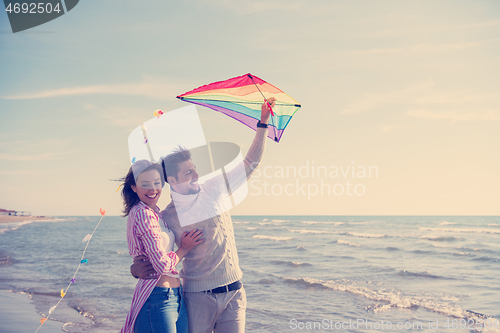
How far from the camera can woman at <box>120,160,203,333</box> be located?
6.55ft

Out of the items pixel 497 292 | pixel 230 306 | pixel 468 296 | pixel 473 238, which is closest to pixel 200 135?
pixel 230 306

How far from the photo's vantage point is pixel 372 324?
605 centimetres

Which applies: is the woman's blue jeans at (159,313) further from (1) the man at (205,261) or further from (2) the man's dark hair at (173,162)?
(2) the man's dark hair at (173,162)

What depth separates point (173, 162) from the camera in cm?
232

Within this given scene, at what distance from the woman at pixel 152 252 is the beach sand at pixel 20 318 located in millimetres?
4140

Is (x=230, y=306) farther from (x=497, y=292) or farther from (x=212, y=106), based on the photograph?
(x=497, y=292)

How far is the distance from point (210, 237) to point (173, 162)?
1.77ft

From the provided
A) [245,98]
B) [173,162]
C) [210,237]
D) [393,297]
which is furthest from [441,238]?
[173,162]

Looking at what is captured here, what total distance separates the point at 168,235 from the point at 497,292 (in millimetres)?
9598

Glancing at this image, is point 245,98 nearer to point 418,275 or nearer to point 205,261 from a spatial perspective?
point 205,261

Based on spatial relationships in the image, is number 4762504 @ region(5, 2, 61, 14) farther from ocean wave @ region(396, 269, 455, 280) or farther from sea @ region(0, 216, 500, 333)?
ocean wave @ region(396, 269, 455, 280)

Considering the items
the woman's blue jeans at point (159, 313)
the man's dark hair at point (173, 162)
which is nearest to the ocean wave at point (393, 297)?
the woman's blue jeans at point (159, 313)

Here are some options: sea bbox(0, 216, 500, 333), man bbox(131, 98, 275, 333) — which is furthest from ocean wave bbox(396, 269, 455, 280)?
man bbox(131, 98, 275, 333)

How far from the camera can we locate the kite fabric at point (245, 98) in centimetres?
304
